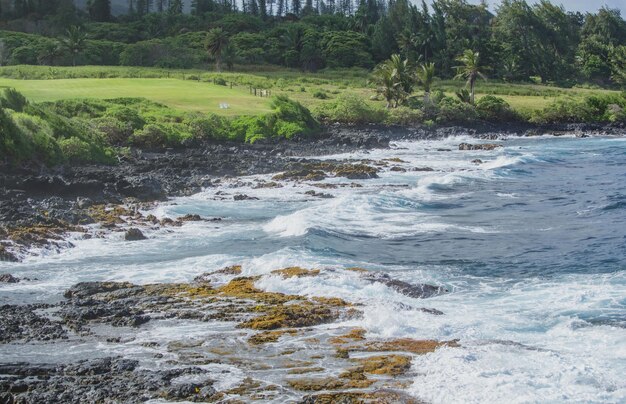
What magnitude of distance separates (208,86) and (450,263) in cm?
5132

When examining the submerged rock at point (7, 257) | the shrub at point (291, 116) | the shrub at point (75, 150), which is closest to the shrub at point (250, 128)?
the shrub at point (291, 116)

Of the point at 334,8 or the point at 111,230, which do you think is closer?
the point at 111,230

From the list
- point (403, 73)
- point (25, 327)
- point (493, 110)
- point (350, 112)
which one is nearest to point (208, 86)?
point (350, 112)

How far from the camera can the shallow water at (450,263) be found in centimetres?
1409

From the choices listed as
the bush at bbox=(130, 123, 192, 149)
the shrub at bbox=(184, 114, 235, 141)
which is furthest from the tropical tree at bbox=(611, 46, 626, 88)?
the bush at bbox=(130, 123, 192, 149)

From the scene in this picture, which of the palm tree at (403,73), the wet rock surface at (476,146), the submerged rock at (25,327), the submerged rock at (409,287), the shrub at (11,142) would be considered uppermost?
the palm tree at (403,73)

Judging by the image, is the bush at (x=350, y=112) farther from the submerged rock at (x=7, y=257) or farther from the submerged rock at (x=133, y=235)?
the submerged rock at (x=7, y=257)

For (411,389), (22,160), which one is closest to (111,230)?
(22,160)

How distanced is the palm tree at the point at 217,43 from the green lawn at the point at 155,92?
1853cm

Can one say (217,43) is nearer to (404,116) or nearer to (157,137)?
(404,116)

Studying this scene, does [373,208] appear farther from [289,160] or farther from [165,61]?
[165,61]

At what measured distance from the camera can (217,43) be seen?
8844cm

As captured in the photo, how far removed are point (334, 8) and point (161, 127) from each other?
443 feet

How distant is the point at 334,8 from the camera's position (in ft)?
581
